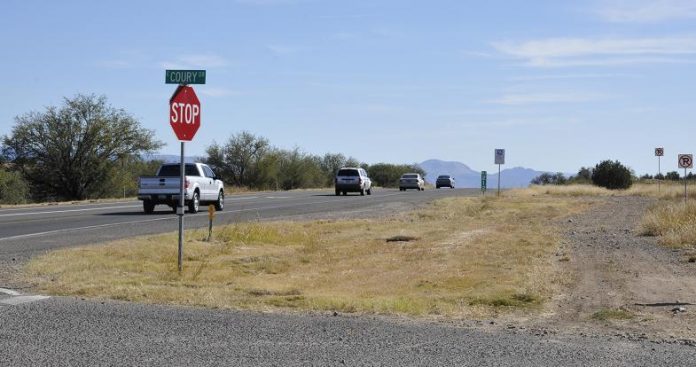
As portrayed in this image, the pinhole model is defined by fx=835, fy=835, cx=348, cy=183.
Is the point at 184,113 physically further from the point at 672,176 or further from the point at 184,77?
the point at 672,176

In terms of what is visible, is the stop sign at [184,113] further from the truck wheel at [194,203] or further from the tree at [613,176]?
the tree at [613,176]

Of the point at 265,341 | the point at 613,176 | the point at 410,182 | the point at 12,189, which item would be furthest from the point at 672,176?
the point at 265,341

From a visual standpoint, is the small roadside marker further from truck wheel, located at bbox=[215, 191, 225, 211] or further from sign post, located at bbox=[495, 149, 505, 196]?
sign post, located at bbox=[495, 149, 505, 196]

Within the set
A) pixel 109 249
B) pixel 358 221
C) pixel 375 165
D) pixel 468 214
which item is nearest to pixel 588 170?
pixel 375 165

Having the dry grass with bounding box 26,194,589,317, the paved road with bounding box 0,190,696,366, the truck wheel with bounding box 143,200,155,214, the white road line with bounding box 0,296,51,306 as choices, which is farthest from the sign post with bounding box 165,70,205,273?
the truck wheel with bounding box 143,200,155,214

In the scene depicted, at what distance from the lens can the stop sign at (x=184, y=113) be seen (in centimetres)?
1325

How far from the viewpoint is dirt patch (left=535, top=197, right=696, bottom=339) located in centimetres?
948

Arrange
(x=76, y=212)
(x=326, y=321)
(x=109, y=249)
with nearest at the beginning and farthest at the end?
(x=326, y=321) → (x=109, y=249) → (x=76, y=212)

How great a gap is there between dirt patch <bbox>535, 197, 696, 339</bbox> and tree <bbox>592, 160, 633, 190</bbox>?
2319 inches

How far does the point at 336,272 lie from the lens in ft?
48.3

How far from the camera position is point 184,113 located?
44.0ft

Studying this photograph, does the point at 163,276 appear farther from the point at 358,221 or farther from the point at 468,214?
the point at 468,214

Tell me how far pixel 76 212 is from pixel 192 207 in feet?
14.2

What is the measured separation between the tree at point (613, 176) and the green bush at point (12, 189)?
172 ft
